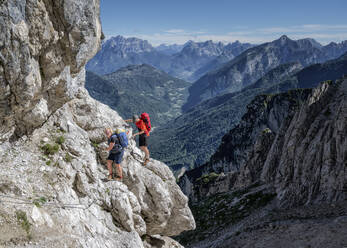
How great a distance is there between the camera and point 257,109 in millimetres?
160500

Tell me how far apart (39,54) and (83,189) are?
28.4ft

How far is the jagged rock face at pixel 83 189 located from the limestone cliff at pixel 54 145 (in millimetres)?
55

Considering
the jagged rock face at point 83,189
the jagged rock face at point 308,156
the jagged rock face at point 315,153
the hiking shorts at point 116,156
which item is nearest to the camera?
the jagged rock face at point 83,189

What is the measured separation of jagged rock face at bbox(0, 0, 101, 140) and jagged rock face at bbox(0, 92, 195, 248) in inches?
68.5

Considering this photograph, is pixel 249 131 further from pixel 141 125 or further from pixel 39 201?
pixel 39 201

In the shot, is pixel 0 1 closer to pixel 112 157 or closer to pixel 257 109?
pixel 112 157

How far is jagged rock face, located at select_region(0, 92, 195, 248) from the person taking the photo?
13.6 m

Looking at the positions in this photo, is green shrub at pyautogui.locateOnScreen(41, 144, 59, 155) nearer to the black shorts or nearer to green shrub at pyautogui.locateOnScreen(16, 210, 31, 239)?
green shrub at pyautogui.locateOnScreen(16, 210, 31, 239)

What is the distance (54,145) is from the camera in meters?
16.8

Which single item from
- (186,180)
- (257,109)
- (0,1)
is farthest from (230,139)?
(0,1)

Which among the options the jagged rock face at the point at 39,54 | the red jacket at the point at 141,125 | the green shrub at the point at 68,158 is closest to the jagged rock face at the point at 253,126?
the red jacket at the point at 141,125

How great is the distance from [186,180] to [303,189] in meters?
94.1

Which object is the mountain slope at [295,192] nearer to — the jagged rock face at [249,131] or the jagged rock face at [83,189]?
the jagged rock face at [83,189]

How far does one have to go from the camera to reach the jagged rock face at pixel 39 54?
1219cm
